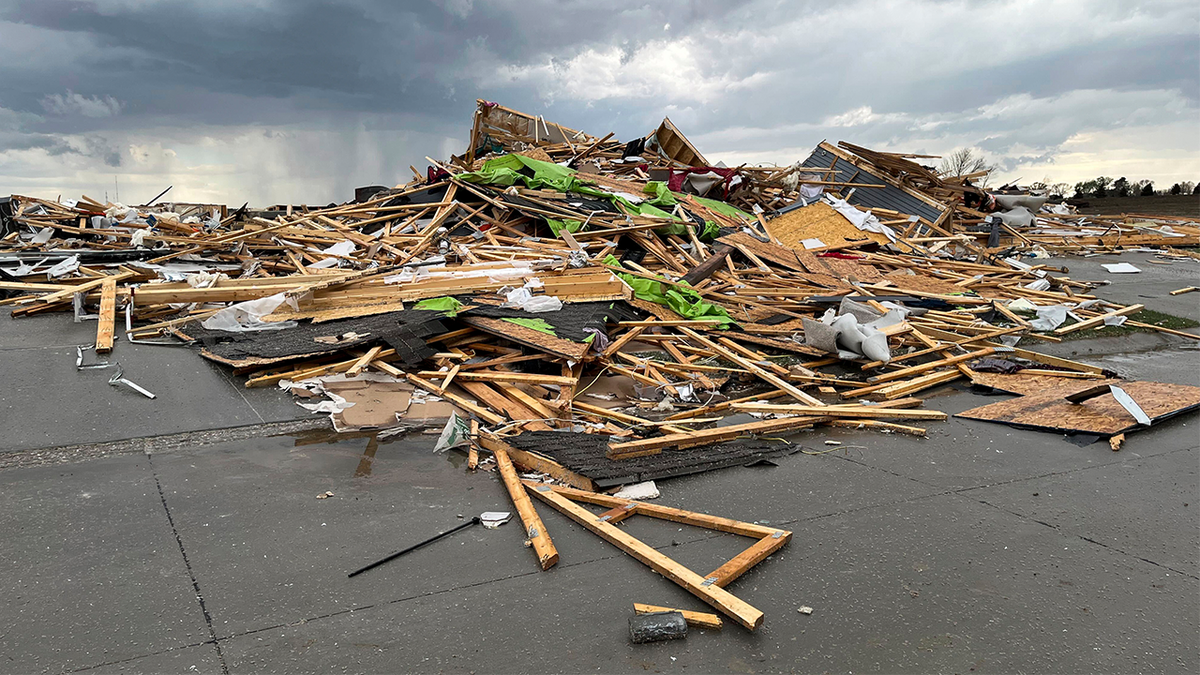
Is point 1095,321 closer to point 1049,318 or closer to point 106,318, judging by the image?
point 1049,318

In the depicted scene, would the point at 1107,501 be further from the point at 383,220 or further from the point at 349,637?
the point at 383,220

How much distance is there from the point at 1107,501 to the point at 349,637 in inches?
185

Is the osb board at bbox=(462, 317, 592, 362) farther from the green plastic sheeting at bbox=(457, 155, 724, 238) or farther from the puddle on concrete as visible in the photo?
the green plastic sheeting at bbox=(457, 155, 724, 238)

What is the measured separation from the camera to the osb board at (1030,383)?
22.9ft

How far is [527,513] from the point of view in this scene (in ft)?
13.4

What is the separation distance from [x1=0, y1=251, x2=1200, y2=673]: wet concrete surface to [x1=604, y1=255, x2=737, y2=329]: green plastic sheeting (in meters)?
3.88

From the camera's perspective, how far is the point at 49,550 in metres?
3.59

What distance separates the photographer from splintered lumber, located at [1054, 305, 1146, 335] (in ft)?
31.2

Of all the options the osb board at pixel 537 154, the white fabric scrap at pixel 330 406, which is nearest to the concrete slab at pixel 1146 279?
the osb board at pixel 537 154

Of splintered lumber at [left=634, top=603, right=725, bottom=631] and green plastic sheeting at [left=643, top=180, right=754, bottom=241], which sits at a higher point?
green plastic sheeting at [left=643, top=180, right=754, bottom=241]

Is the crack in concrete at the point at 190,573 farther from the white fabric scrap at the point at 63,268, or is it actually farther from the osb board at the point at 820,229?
A: the osb board at the point at 820,229

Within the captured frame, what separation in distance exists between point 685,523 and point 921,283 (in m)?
9.06

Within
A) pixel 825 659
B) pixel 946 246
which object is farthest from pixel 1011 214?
pixel 825 659

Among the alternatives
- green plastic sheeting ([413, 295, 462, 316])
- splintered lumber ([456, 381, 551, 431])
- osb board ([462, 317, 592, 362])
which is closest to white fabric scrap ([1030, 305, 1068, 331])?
osb board ([462, 317, 592, 362])
